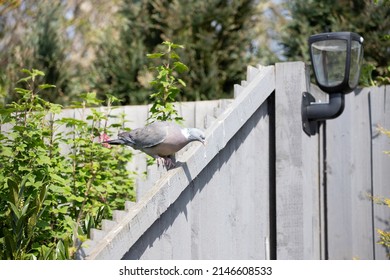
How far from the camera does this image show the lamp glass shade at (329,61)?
12.4 ft

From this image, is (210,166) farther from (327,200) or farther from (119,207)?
(327,200)

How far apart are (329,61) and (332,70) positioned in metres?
0.06

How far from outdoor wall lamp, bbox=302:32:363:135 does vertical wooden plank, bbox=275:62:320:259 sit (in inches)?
3.9

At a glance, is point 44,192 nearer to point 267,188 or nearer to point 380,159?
point 267,188

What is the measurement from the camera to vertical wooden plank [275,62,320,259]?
11.9 feet

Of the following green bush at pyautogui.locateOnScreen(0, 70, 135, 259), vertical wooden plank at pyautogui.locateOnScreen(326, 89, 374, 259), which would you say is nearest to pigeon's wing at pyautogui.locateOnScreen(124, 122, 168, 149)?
green bush at pyautogui.locateOnScreen(0, 70, 135, 259)

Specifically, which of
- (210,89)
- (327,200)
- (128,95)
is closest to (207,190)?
(327,200)

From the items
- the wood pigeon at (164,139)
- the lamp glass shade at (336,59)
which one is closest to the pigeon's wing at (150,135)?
the wood pigeon at (164,139)

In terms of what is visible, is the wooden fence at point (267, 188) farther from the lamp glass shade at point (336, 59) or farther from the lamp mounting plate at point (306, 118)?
the lamp glass shade at point (336, 59)

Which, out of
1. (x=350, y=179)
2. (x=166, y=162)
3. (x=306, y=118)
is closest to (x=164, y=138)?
(x=166, y=162)

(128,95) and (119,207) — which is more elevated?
(128,95)

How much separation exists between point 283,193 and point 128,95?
11.8 feet

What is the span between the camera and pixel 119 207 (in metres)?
3.49

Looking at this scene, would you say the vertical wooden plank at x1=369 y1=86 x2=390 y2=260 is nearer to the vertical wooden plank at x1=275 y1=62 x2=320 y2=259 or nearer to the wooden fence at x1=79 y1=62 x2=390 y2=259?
the wooden fence at x1=79 y1=62 x2=390 y2=259
